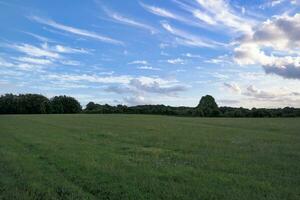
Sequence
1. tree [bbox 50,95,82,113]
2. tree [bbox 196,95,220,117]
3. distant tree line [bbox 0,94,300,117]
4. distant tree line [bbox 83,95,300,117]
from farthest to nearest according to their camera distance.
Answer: tree [bbox 50,95,82,113] → tree [bbox 196,95,220,117] → distant tree line [bbox 0,94,300,117] → distant tree line [bbox 83,95,300,117]

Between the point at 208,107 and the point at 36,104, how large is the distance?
52697 millimetres

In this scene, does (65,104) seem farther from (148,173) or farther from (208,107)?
(148,173)

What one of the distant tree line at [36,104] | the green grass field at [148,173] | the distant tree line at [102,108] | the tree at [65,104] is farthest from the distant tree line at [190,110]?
the green grass field at [148,173]

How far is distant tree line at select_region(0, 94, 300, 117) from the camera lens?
112375 millimetres

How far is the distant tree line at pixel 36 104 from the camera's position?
12925cm

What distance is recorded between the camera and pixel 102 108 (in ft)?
415

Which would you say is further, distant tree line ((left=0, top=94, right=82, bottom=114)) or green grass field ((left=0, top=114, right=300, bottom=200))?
distant tree line ((left=0, top=94, right=82, bottom=114))

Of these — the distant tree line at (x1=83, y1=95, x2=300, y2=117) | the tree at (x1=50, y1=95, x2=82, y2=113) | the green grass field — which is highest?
the tree at (x1=50, y1=95, x2=82, y2=113)

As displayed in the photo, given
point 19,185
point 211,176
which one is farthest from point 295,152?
point 19,185

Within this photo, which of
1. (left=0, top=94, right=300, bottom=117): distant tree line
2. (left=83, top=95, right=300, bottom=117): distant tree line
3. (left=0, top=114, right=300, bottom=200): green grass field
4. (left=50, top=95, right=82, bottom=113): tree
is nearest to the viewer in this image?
(left=0, top=114, right=300, bottom=200): green grass field

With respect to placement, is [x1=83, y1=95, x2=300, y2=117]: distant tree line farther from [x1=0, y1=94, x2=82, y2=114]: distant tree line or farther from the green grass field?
the green grass field

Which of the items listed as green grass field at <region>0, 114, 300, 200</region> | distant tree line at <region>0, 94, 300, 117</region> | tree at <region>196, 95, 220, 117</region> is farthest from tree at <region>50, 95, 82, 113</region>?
green grass field at <region>0, 114, 300, 200</region>

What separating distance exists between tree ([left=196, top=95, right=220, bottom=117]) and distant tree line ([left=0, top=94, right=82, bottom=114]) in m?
40.2

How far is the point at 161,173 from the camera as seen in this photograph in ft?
48.1
